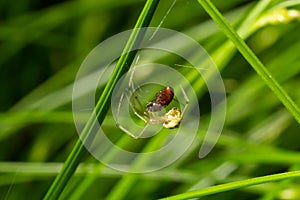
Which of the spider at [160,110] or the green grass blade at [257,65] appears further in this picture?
the spider at [160,110]

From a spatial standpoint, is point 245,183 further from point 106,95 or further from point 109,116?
point 109,116

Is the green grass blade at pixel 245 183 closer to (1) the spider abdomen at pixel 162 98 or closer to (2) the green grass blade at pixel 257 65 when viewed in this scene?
(2) the green grass blade at pixel 257 65

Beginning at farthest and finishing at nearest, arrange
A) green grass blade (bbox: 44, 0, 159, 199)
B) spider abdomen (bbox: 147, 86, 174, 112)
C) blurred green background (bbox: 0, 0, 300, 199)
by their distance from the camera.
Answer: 1. blurred green background (bbox: 0, 0, 300, 199)
2. spider abdomen (bbox: 147, 86, 174, 112)
3. green grass blade (bbox: 44, 0, 159, 199)

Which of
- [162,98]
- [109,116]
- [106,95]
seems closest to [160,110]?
[162,98]

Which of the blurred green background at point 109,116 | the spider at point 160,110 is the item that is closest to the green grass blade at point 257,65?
the spider at point 160,110

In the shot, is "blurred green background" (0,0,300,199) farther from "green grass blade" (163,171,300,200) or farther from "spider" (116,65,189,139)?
"green grass blade" (163,171,300,200)

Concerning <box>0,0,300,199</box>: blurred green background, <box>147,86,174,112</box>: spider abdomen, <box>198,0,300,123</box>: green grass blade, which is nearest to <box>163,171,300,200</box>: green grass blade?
<box>198,0,300,123</box>: green grass blade
